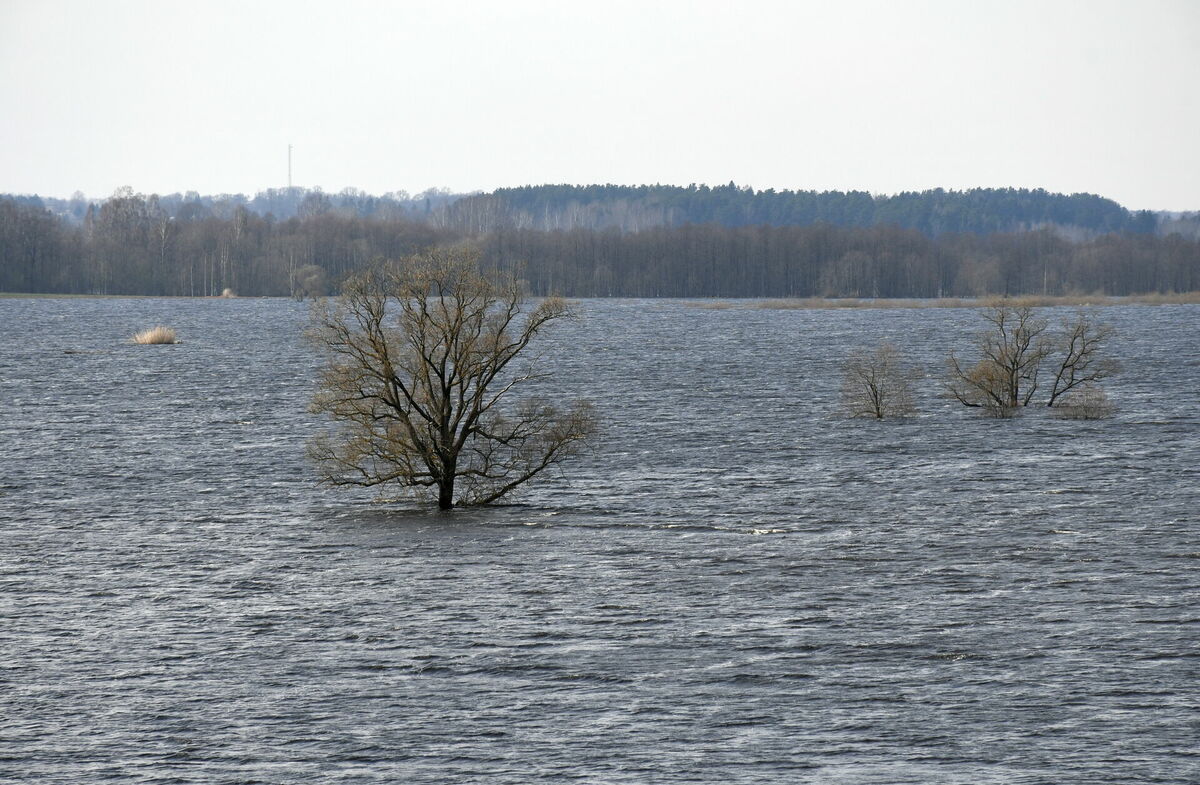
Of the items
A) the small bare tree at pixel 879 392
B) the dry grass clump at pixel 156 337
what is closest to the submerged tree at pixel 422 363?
the small bare tree at pixel 879 392

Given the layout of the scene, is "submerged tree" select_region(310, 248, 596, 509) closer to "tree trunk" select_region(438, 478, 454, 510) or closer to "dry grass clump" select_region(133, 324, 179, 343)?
"tree trunk" select_region(438, 478, 454, 510)

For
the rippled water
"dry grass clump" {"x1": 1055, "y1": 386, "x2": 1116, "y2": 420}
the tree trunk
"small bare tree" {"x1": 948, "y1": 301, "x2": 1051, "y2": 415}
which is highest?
"small bare tree" {"x1": 948, "y1": 301, "x2": 1051, "y2": 415}

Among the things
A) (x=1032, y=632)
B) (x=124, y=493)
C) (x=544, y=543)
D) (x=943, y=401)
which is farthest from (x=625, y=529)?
(x=943, y=401)

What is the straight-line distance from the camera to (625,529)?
137 feet

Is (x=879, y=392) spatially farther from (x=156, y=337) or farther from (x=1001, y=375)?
(x=156, y=337)

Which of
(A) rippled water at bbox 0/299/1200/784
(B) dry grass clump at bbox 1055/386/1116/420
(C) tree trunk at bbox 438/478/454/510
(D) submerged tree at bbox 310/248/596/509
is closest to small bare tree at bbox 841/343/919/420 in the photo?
(B) dry grass clump at bbox 1055/386/1116/420

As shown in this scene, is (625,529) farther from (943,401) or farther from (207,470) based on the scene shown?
(943,401)

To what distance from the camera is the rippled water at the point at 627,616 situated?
874 inches

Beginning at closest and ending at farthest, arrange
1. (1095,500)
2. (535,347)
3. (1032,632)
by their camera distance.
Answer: (1032,632) < (1095,500) < (535,347)

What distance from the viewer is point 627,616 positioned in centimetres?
3092

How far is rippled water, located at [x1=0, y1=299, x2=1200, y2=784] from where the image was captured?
72.8ft

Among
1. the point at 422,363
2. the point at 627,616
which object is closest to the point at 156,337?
the point at 422,363

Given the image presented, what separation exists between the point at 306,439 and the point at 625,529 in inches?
1032

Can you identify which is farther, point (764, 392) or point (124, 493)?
point (764, 392)
